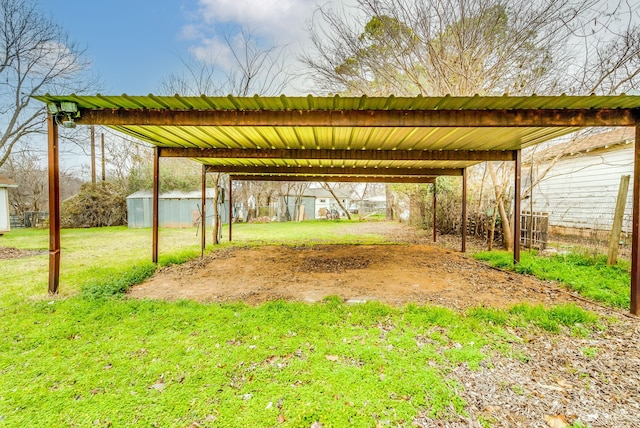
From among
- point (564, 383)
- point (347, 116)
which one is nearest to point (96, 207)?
point (347, 116)

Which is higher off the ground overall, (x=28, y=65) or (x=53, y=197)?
(x=28, y=65)

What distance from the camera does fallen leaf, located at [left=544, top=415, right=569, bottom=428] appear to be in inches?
71.2

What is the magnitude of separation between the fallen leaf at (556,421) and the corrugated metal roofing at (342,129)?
2943 millimetres

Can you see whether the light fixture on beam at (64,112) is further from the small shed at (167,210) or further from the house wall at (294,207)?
the house wall at (294,207)

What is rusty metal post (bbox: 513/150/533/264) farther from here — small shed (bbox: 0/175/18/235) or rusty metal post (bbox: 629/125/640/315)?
small shed (bbox: 0/175/18/235)

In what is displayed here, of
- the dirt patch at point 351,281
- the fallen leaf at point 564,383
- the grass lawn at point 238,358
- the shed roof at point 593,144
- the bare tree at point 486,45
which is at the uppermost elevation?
the bare tree at point 486,45

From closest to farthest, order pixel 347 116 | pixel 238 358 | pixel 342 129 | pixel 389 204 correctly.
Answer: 1. pixel 238 358
2. pixel 347 116
3. pixel 342 129
4. pixel 389 204

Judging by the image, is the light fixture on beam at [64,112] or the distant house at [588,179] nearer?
the light fixture on beam at [64,112]

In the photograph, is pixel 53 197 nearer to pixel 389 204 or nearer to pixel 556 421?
pixel 556 421

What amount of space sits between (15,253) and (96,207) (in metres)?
9.38

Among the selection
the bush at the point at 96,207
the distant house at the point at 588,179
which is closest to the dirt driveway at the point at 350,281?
the distant house at the point at 588,179

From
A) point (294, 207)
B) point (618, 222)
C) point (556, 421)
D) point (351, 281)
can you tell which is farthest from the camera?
point (294, 207)

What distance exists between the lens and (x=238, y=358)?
2521 millimetres

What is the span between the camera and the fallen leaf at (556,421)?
1810 mm
